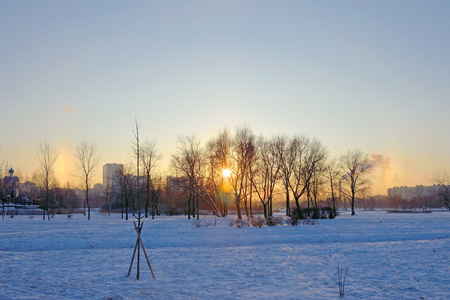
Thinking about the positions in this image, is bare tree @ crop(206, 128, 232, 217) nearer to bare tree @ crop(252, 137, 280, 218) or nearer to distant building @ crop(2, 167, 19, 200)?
bare tree @ crop(252, 137, 280, 218)

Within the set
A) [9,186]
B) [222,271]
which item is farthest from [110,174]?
[222,271]

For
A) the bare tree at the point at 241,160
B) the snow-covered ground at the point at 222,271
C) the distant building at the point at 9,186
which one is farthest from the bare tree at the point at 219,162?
the distant building at the point at 9,186

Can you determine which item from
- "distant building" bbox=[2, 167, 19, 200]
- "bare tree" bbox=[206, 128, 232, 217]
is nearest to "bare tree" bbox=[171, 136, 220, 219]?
"bare tree" bbox=[206, 128, 232, 217]

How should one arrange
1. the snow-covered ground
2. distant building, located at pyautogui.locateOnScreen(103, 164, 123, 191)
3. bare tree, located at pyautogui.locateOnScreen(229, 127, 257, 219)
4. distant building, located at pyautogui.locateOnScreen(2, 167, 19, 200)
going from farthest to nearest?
1. distant building, located at pyautogui.locateOnScreen(103, 164, 123, 191)
2. distant building, located at pyautogui.locateOnScreen(2, 167, 19, 200)
3. bare tree, located at pyautogui.locateOnScreen(229, 127, 257, 219)
4. the snow-covered ground

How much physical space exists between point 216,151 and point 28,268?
31205 mm

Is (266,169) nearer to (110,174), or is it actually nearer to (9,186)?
(9,186)

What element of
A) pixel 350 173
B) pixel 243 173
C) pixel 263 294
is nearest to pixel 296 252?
A: pixel 263 294

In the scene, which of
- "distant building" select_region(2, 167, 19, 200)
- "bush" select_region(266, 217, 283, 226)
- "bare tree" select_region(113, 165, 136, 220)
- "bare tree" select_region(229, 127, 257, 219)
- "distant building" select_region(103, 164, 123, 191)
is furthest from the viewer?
"distant building" select_region(103, 164, 123, 191)

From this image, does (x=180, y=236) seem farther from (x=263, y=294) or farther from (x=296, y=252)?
(x=263, y=294)

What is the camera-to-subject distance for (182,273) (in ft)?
35.0

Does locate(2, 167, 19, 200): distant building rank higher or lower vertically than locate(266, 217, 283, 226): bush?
higher

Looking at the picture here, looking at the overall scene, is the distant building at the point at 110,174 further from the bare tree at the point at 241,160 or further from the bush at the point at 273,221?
the bush at the point at 273,221

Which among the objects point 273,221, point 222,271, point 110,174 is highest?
point 110,174

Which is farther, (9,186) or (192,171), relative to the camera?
(9,186)
